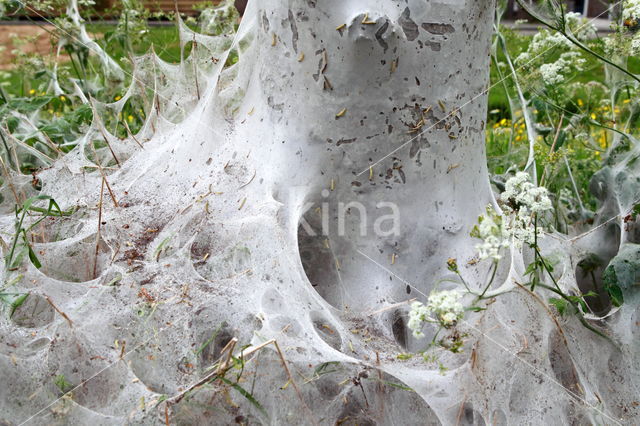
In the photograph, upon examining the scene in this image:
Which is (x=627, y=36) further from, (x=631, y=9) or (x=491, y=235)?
(x=491, y=235)

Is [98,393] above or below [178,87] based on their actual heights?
below

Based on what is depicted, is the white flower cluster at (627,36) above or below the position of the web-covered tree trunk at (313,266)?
above

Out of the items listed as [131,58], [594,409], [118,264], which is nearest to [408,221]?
[594,409]

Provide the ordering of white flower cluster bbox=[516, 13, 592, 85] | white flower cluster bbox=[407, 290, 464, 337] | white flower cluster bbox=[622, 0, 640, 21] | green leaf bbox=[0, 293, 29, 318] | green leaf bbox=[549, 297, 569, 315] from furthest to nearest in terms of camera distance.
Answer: white flower cluster bbox=[516, 13, 592, 85] < white flower cluster bbox=[622, 0, 640, 21] < green leaf bbox=[549, 297, 569, 315] < green leaf bbox=[0, 293, 29, 318] < white flower cluster bbox=[407, 290, 464, 337]

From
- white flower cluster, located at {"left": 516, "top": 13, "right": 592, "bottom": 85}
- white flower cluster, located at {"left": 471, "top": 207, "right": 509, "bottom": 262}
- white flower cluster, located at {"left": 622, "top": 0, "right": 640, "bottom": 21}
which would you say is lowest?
white flower cluster, located at {"left": 471, "top": 207, "right": 509, "bottom": 262}

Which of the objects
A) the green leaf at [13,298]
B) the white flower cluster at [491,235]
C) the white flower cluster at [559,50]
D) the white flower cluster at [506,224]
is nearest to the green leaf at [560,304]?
the white flower cluster at [506,224]

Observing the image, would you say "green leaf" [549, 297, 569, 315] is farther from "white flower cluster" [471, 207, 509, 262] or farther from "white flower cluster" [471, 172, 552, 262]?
"white flower cluster" [471, 207, 509, 262]

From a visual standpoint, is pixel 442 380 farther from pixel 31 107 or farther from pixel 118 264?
pixel 31 107

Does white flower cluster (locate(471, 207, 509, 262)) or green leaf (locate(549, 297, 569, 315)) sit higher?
white flower cluster (locate(471, 207, 509, 262))

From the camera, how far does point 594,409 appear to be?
1.82 meters

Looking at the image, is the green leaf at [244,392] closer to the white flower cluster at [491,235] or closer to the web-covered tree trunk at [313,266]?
the web-covered tree trunk at [313,266]

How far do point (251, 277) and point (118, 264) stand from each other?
19.1 inches

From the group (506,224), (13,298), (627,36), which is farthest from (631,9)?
(13,298)

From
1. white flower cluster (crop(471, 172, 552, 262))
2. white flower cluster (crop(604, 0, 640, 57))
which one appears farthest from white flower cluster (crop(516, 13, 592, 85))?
white flower cluster (crop(471, 172, 552, 262))
